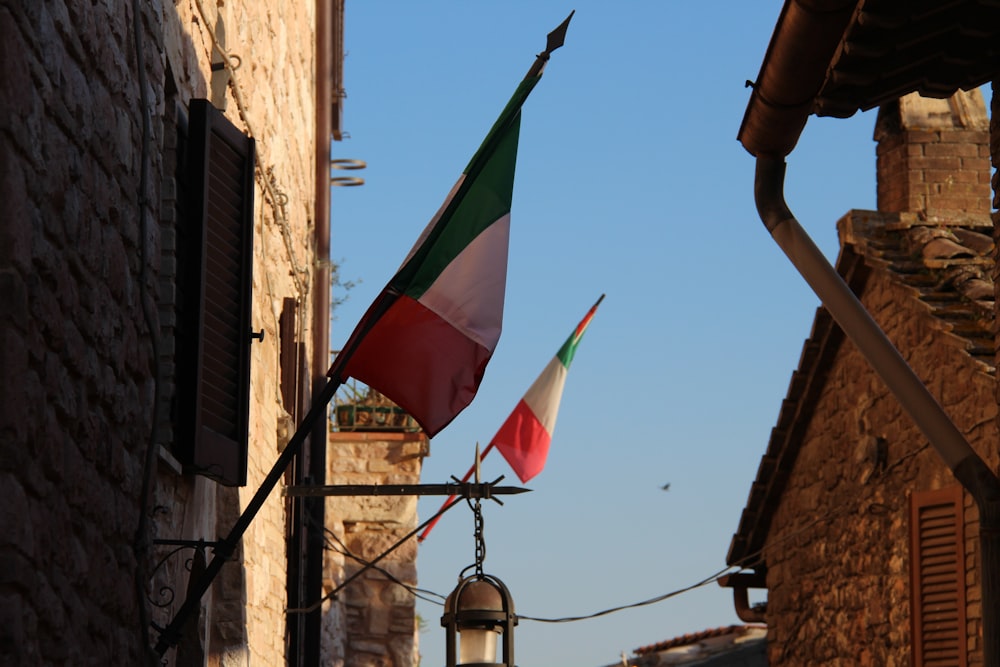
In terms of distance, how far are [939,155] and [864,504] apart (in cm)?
263

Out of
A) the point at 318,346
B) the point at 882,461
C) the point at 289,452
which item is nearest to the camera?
the point at 289,452

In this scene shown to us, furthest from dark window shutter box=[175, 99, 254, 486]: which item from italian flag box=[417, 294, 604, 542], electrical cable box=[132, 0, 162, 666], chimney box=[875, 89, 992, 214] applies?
italian flag box=[417, 294, 604, 542]

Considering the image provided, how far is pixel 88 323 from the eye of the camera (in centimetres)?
384

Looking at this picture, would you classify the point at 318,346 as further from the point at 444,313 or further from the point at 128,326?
the point at 128,326

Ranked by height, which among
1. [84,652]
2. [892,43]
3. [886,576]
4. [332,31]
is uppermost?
[332,31]

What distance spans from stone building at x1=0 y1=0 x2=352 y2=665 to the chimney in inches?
190

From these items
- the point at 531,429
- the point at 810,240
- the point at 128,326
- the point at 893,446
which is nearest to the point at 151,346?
the point at 128,326

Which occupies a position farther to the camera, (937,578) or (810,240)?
(937,578)

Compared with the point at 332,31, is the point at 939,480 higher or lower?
lower

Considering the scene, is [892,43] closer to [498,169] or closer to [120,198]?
[498,169]

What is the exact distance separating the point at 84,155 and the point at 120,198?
42cm

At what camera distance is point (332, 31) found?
1230 cm

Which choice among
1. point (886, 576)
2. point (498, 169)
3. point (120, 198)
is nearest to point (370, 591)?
point (886, 576)

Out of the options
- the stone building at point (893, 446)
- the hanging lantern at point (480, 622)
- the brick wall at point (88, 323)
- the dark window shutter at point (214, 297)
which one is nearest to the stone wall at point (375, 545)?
the stone building at point (893, 446)
